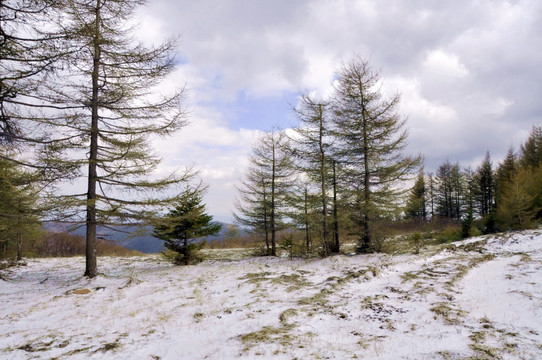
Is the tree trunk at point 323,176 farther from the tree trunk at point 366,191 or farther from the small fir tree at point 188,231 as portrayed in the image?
the small fir tree at point 188,231

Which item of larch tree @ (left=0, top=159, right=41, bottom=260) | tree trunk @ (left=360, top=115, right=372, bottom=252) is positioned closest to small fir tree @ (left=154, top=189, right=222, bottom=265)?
larch tree @ (left=0, top=159, right=41, bottom=260)

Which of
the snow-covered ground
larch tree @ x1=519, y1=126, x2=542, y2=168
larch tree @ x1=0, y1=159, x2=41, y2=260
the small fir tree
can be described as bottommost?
the snow-covered ground

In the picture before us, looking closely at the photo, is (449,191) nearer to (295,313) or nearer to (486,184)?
(486,184)

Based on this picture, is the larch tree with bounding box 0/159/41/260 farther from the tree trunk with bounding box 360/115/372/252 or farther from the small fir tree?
the tree trunk with bounding box 360/115/372/252

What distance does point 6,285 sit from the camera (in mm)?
9789

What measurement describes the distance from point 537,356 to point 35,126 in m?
12.1

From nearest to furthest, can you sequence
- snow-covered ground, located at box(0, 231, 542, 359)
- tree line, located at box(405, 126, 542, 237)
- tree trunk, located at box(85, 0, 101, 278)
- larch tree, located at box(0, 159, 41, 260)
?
1. snow-covered ground, located at box(0, 231, 542, 359)
2. larch tree, located at box(0, 159, 41, 260)
3. tree trunk, located at box(85, 0, 101, 278)
4. tree line, located at box(405, 126, 542, 237)

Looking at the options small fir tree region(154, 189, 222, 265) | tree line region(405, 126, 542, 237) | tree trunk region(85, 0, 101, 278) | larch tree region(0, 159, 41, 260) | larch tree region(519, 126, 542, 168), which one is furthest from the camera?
larch tree region(519, 126, 542, 168)

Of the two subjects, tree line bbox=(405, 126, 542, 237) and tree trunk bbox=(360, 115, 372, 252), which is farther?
tree line bbox=(405, 126, 542, 237)

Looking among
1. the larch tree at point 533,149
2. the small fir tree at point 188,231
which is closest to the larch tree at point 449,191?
the larch tree at point 533,149

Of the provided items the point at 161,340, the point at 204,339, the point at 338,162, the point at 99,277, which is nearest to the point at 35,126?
the point at 99,277

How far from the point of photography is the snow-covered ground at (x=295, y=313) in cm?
415

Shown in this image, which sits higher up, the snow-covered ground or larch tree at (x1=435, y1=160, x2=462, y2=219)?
larch tree at (x1=435, y1=160, x2=462, y2=219)

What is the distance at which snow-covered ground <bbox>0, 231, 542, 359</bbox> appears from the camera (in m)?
4.15
